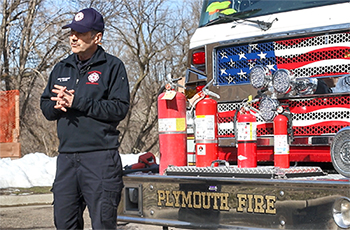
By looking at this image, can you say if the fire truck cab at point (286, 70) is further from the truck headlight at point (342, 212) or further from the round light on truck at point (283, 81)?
the truck headlight at point (342, 212)

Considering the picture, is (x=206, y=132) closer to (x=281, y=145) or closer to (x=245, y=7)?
(x=281, y=145)

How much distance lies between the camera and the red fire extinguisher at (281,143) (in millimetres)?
3910

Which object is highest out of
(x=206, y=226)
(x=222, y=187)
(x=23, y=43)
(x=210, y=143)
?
(x=23, y=43)

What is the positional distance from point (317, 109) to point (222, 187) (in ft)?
3.35

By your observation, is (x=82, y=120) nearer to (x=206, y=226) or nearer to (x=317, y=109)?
(x=206, y=226)

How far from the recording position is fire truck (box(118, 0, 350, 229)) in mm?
3430

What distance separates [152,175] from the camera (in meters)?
4.19

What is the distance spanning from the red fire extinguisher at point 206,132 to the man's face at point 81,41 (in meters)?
1.05

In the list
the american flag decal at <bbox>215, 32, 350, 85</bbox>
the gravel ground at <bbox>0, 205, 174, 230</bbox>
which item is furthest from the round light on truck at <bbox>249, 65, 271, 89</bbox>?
the gravel ground at <bbox>0, 205, 174, 230</bbox>

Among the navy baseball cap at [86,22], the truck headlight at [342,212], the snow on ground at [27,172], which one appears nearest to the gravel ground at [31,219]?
the snow on ground at [27,172]

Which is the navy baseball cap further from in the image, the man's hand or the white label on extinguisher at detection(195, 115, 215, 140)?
the white label on extinguisher at detection(195, 115, 215, 140)

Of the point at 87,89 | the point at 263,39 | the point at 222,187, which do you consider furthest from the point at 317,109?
the point at 87,89

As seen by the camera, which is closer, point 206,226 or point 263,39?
point 206,226

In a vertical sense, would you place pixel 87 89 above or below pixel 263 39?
below
